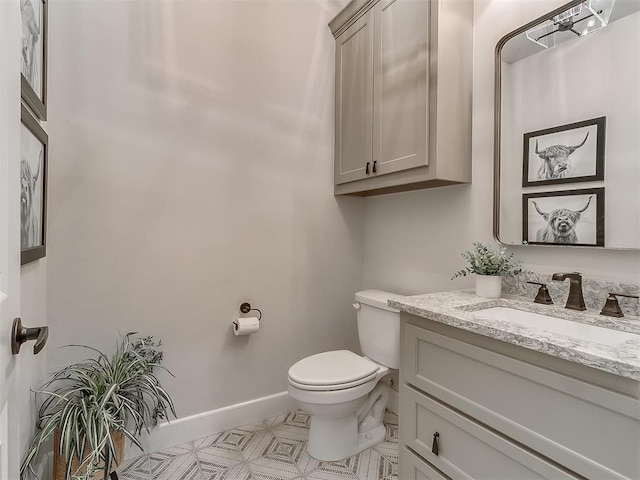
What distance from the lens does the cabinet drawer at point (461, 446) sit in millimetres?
933

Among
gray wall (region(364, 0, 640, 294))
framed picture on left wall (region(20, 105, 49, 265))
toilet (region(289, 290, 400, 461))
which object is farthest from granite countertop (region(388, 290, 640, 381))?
framed picture on left wall (region(20, 105, 49, 265))

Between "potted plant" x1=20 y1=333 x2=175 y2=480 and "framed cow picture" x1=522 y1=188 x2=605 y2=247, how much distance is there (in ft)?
5.69

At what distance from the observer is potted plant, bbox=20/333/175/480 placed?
116 centimetres

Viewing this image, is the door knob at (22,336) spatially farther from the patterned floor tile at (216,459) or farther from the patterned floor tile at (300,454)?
the patterned floor tile at (300,454)

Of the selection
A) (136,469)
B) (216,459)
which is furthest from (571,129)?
(136,469)

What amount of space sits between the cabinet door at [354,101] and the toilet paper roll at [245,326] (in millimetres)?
1034

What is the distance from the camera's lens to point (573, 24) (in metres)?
1.28

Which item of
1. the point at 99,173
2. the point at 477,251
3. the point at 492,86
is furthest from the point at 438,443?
the point at 99,173

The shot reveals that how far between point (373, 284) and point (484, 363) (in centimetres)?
131

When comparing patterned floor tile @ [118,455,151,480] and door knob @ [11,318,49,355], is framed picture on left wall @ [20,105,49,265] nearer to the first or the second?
door knob @ [11,318,49,355]

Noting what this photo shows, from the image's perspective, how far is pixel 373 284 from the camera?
2336mm

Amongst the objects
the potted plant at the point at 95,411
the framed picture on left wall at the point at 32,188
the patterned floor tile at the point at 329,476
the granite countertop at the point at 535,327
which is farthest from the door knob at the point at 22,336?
the patterned floor tile at the point at 329,476

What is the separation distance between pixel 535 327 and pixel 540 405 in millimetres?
290

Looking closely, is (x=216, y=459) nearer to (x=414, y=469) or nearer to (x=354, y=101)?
(x=414, y=469)
